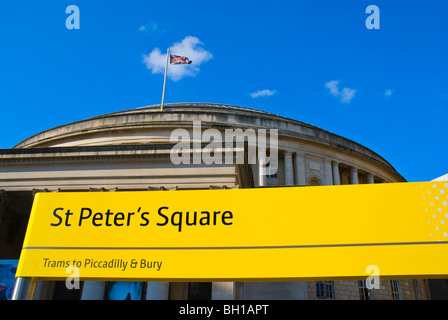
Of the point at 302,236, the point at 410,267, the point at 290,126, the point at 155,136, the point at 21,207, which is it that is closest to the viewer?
the point at 410,267

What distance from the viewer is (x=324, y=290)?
28.9 metres

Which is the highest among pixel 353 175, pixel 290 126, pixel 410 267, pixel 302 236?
pixel 290 126

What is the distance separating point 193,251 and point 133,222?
66.4 inches

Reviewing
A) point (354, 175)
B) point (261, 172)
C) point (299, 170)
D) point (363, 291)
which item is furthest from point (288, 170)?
point (363, 291)

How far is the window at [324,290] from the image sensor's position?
93.8 ft

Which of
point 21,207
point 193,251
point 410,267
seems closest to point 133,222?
point 193,251

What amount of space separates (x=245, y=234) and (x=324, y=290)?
22859mm

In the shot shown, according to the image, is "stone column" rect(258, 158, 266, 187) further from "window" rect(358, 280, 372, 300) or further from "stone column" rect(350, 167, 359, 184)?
"window" rect(358, 280, 372, 300)

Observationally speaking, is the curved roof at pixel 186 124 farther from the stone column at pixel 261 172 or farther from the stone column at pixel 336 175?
the stone column at pixel 261 172

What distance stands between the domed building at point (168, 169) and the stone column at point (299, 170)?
0.09m

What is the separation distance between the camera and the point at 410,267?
8.13 m

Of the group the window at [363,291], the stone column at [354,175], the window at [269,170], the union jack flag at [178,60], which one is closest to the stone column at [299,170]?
the window at [269,170]
